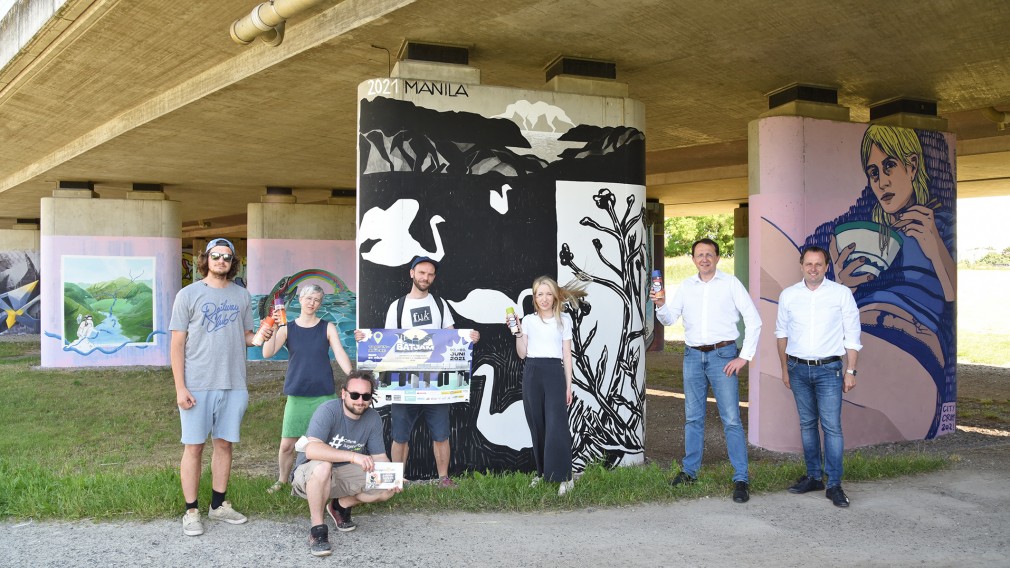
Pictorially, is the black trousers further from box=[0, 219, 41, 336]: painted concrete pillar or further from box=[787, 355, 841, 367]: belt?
box=[0, 219, 41, 336]: painted concrete pillar

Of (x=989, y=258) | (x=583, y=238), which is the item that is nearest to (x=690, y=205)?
(x=583, y=238)

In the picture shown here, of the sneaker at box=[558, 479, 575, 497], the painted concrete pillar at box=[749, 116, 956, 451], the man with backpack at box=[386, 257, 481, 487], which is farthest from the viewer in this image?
the painted concrete pillar at box=[749, 116, 956, 451]

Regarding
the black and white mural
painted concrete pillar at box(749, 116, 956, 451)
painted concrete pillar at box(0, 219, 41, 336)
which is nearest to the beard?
the black and white mural

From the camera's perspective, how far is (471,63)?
7.93 metres

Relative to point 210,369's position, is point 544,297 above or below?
above

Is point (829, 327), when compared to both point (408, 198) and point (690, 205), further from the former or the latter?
point (690, 205)

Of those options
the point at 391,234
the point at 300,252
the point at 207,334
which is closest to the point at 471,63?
the point at 391,234

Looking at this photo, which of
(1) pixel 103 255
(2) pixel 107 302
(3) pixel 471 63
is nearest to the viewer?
(3) pixel 471 63

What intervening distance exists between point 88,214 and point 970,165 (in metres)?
18.9

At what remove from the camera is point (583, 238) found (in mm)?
7504

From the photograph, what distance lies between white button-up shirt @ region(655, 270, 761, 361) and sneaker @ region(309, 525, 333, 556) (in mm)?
2866

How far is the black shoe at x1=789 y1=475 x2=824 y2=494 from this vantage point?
6301mm

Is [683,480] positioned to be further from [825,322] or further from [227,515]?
[227,515]

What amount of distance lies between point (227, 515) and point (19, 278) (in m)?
31.6
